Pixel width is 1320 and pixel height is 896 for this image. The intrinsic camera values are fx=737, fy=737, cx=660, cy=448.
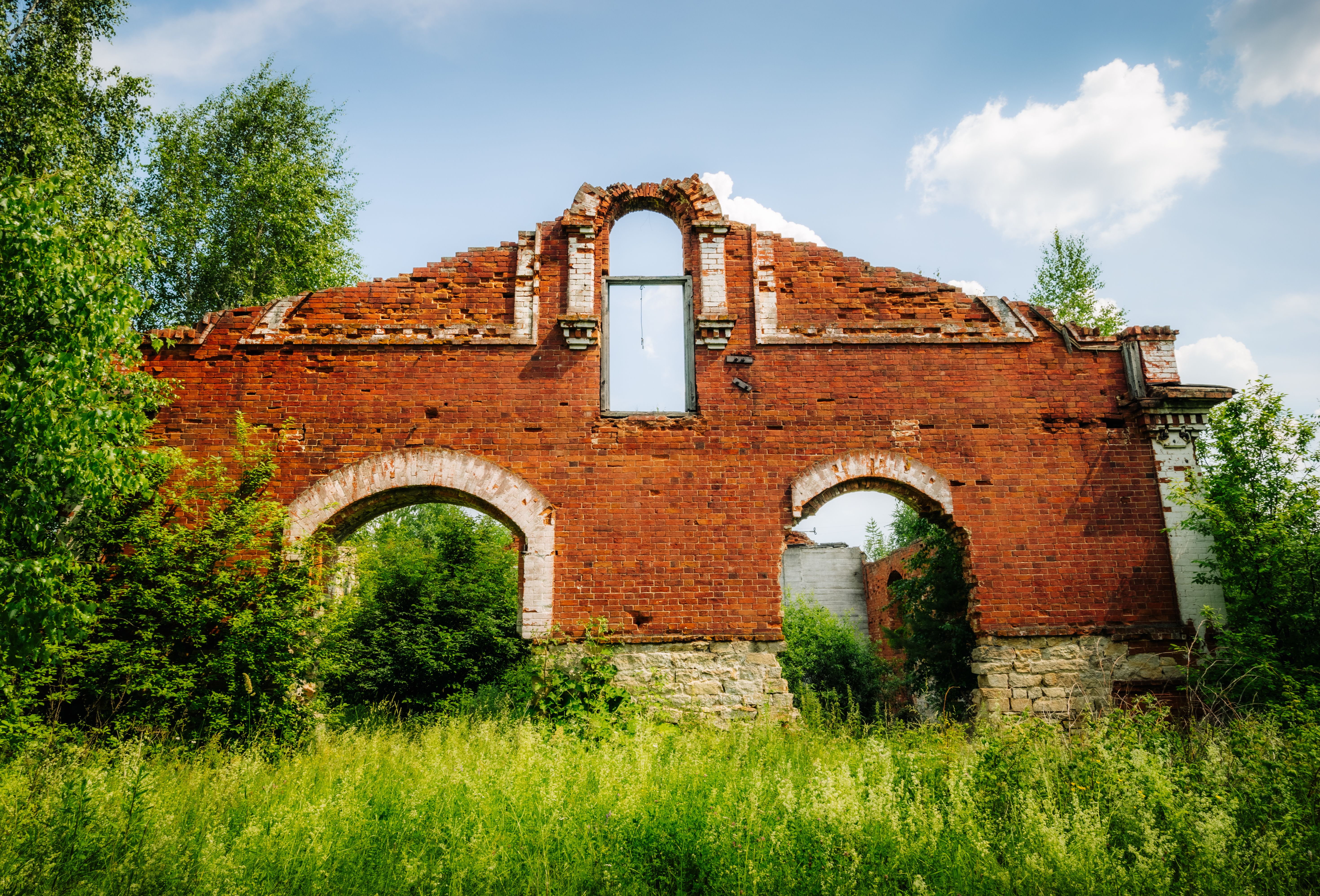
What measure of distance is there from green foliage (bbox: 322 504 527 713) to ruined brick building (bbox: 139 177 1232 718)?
369 cm

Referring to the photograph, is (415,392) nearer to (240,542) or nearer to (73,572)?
(240,542)

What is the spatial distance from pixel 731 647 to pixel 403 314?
17.7 feet

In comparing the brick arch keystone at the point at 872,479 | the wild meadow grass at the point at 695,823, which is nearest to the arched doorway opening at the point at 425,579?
the wild meadow grass at the point at 695,823

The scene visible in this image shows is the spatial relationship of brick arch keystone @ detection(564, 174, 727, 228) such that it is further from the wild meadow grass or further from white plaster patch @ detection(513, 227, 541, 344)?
the wild meadow grass

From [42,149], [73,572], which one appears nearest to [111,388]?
[73,572]

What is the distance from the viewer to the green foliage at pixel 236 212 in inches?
570

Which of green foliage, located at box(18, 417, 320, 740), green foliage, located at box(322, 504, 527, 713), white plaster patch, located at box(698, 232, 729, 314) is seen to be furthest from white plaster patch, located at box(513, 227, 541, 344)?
green foliage, located at box(322, 504, 527, 713)

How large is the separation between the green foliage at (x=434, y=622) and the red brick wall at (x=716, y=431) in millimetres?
3693

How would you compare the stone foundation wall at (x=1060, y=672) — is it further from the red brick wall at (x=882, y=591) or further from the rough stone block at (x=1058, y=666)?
the red brick wall at (x=882, y=591)

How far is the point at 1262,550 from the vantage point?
7293 mm

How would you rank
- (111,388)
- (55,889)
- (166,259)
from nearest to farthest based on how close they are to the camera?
(55,889)
(111,388)
(166,259)

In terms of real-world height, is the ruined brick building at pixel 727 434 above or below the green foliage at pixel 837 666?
above

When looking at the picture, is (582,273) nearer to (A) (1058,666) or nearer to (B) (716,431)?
(B) (716,431)

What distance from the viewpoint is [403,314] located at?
8758mm
